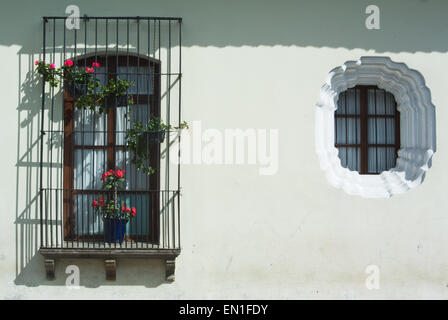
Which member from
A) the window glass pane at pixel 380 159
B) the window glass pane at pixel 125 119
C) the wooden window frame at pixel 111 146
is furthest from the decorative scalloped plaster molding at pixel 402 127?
the window glass pane at pixel 125 119

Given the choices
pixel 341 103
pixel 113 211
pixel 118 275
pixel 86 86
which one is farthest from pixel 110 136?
pixel 341 103

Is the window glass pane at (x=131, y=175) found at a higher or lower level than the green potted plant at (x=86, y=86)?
lower

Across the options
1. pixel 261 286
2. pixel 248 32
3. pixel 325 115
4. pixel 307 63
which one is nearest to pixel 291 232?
pixel 261 286

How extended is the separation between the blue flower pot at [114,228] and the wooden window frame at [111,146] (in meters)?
0.26

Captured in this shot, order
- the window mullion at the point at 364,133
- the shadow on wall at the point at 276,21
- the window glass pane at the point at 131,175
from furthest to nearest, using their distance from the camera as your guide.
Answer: the window mullion at the point at 364,133
the window glass pane at the point at 131,175
the shadow on wall at the point at 276,21

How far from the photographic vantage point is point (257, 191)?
219 inches

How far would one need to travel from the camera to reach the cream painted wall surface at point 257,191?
5492mm

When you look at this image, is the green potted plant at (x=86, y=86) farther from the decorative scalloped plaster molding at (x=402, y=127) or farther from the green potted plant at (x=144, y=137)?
the decorative scalloped plaster molding at (x=402, y=127)

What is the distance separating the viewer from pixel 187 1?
564 centimetres

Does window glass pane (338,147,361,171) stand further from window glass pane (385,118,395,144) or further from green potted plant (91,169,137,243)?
A: green potted plant (91,169,137,243)

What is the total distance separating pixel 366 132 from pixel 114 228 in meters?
3.08

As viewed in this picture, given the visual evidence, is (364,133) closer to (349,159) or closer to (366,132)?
(366,132)

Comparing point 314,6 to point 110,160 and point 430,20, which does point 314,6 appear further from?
point 110,160

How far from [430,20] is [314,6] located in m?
1.33
